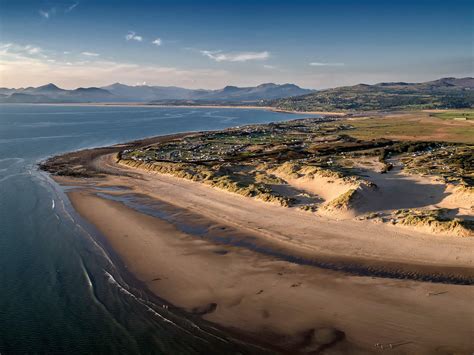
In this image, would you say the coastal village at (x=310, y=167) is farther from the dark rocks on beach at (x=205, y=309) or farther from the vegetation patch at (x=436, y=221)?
the dark rocks on beach at (x=205, y=309)

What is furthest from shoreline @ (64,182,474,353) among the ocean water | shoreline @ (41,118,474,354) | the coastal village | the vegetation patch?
the coastal village

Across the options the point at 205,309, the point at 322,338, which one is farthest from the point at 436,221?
the point at 205,309

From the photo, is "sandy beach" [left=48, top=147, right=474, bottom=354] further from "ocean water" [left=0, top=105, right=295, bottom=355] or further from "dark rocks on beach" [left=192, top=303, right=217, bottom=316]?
"ocean water" [left=0, top=105, right=295, bottom=355]

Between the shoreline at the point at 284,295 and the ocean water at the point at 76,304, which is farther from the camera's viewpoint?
the shoreline at the point at 284,295

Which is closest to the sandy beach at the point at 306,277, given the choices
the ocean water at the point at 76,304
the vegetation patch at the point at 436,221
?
the vegetation patch at the point at 436,221

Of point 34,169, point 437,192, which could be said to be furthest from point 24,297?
point 34,169
